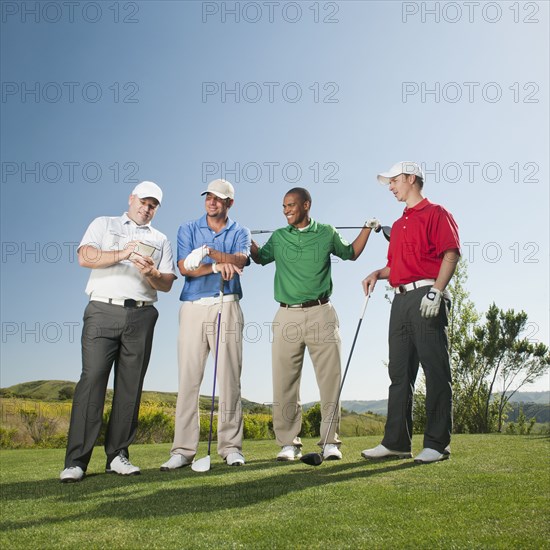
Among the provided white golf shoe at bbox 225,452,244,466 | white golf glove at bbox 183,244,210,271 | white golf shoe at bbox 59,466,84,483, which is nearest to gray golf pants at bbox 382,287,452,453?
white golf shoe at bbox 225,452,244,466

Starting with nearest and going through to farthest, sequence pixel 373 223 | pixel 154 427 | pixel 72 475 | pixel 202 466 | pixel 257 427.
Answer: pixel 72 475
pixel 202 466
pixel 373 223
pixel 154 427
pixel 257 427

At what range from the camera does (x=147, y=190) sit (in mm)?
5086

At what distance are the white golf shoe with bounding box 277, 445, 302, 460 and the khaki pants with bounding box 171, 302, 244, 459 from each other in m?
0.41

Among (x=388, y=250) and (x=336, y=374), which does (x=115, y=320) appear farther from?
(x=388, y=250)

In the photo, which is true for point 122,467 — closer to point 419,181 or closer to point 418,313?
point 418,313

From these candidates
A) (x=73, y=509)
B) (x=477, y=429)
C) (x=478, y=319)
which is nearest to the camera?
(x=73, y=509)

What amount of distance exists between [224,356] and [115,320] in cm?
97

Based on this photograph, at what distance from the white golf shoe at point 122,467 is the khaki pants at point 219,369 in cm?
40

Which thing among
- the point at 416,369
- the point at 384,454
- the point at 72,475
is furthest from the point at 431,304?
the point at 72,475

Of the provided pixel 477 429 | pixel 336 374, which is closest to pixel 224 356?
pixel 336 374

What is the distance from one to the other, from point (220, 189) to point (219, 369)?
1554 millimetres

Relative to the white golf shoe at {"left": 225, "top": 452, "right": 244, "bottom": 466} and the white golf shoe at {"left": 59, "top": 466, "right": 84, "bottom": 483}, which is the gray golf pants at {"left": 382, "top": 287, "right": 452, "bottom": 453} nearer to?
the white golf shoe at {"left": 225, "top": 452, "right": 244, "bottom": 466}

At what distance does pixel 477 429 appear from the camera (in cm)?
1825

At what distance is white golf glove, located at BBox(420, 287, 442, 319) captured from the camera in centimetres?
485
